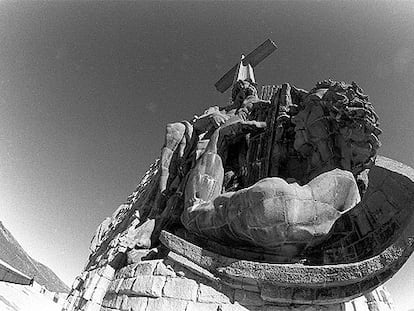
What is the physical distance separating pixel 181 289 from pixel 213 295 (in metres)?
0.30

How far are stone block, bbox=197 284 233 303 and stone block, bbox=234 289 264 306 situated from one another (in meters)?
0.06

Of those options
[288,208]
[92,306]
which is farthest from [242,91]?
[92,306]

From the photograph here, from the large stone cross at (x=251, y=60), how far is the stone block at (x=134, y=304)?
876cm

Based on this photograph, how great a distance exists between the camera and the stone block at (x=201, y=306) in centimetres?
222

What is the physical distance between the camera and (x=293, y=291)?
2119 millimetres

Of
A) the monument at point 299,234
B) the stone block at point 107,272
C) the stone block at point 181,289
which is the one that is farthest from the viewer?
the stone block at point 107,272

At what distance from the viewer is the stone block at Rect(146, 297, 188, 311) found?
7.45 feet

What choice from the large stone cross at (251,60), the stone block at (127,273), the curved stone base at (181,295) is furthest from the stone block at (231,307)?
the large stone cross at (251,60)

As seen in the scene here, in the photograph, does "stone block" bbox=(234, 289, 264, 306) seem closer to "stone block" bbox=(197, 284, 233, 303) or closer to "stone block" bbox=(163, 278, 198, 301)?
"stone block" bbox=(197, 284, 233, 303)

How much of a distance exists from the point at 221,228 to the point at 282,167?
1.24 metres

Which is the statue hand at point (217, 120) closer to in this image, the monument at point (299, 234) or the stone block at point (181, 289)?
the monument at point (299, 234)

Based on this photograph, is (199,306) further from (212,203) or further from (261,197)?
(261,197)

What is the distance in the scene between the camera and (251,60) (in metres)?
10.4

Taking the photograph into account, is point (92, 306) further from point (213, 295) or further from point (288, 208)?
point (288, 208)
